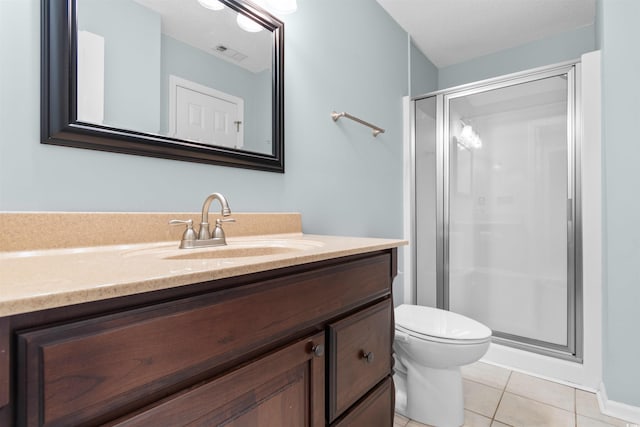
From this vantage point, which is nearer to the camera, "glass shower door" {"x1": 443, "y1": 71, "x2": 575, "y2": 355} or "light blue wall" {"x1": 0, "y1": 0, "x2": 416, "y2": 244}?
"light blue wall" {"x1": 0, "y1": 0, "x2": 416, "y2": 244}

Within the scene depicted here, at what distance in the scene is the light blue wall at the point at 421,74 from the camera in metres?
2.59

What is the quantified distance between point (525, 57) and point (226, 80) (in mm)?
2657

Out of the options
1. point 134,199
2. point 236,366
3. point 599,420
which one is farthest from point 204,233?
point 599,420

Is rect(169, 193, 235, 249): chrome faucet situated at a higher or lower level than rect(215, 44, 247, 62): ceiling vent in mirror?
lower

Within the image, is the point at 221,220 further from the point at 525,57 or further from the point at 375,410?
the point at 525,57

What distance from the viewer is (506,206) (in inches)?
85.9

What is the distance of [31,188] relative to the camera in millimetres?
779

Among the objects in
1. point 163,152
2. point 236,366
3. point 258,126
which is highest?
point 258,126

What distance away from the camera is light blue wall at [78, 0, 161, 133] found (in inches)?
35.2

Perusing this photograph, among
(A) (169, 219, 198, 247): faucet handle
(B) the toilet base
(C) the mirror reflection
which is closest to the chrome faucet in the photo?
(A) (169, 219, 198, 247): faucet handle

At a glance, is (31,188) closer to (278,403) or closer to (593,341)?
(278,403)

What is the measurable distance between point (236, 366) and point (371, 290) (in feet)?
1.72

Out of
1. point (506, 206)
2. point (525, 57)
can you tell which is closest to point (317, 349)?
point (506, 206)

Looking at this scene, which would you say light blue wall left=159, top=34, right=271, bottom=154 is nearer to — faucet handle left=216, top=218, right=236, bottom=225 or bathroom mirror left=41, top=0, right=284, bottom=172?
bathroom mirror left=41, top=0, right=284, bottom=172
